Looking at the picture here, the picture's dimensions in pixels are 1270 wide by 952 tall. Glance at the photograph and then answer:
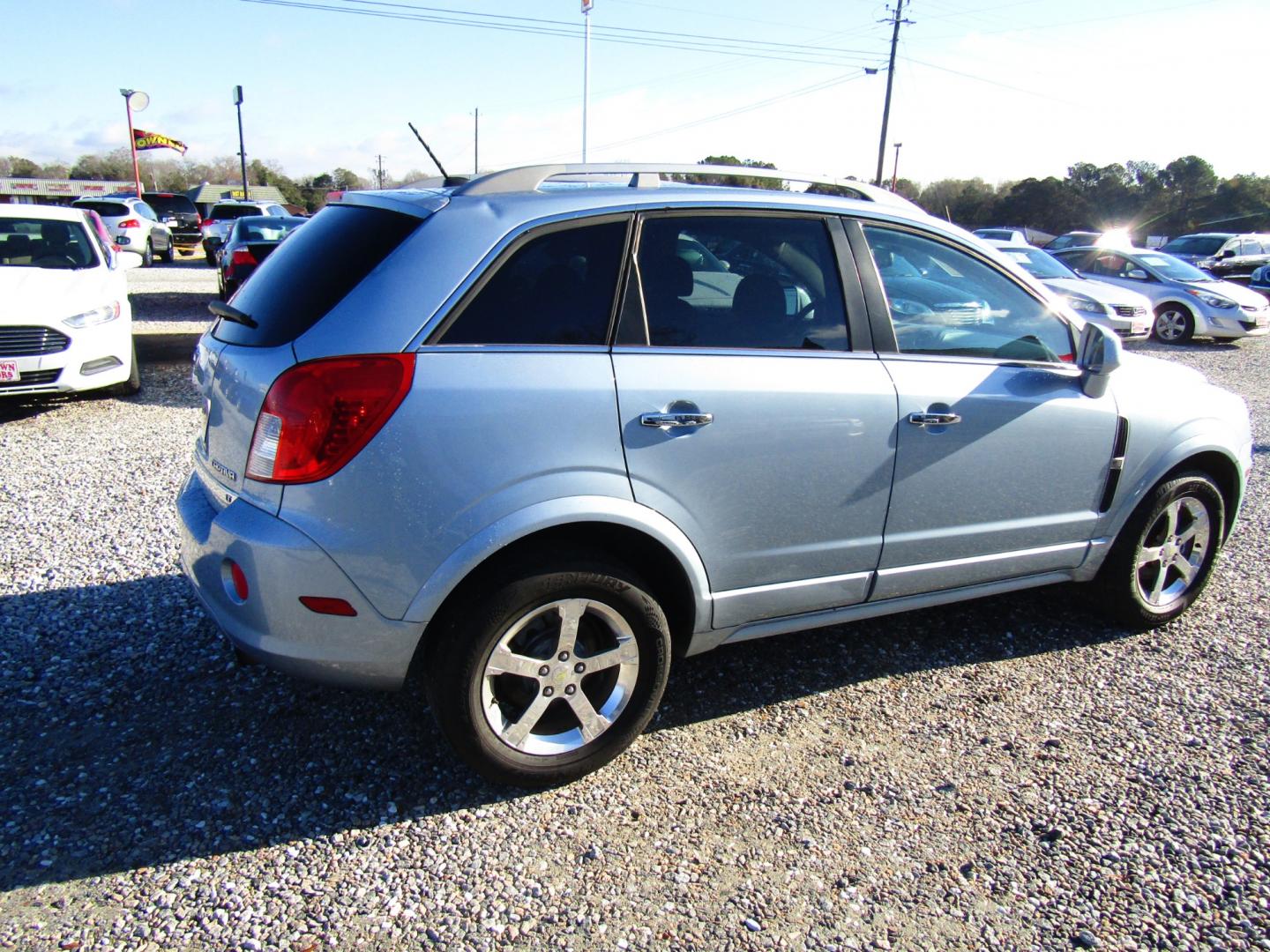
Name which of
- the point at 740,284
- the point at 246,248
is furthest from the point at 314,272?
the point at 246,248

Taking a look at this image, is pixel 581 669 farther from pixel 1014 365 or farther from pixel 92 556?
pixel 92 556

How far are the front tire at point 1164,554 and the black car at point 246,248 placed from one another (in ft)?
19.6

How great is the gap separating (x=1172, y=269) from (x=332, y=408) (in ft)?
55.2

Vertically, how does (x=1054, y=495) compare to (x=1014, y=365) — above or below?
below

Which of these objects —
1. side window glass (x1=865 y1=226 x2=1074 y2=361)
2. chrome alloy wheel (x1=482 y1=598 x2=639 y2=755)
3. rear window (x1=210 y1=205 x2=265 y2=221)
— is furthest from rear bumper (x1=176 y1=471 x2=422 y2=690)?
rear window (x1=210 y1=205 x2=265 y2=221)

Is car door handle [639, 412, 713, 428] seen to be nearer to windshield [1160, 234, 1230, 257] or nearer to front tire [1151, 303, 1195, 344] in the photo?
front tire [1151, 303, 1195, 344]

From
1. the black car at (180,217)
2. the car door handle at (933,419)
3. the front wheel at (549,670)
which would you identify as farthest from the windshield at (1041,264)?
the black car at (180,217)

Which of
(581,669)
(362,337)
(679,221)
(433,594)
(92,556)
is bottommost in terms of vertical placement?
(92,556)

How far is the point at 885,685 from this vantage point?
11.8 ft

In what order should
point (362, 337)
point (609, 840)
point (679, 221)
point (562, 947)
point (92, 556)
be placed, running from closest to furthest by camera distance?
point (562, 947)
point (362, 337)
point (609, 840)
point (679, 221)
point (92, 556)

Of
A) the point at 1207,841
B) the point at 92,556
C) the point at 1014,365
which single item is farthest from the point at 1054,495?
the point at 92,556

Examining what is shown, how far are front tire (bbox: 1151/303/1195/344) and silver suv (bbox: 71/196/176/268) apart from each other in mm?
20990

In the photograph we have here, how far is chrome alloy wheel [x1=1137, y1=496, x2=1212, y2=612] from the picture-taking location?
3.99 metres

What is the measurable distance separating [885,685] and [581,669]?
1.42 meters
